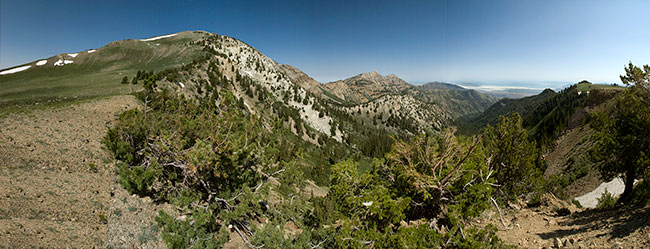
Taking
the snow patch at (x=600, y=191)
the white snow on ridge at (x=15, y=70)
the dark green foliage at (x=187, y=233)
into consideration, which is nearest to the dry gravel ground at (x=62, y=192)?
the dark green foliage at (x=187, y=233)

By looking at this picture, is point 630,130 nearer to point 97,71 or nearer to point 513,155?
point 513,155

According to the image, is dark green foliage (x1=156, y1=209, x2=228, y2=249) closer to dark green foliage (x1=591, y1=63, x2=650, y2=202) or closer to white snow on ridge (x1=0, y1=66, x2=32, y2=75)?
dark green foliage (x1=591, y1=63, x2=650, y2=202)

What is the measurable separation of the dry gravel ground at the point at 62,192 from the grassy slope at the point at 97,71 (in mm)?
10949

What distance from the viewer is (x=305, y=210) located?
1359cm

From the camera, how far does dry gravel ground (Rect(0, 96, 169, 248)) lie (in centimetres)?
929

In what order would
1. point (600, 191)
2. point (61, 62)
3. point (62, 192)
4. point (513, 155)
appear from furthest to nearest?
→ point (61, 62) → point (600, 191) → point (513, 155) → point (62, 192)

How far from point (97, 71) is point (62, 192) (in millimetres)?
66779

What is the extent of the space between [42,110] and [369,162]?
295 ft

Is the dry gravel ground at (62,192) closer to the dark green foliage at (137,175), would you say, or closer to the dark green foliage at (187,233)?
the dark green foliage at (137,175)

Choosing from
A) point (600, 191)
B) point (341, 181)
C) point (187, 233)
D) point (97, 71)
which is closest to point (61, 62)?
point (97, 71)

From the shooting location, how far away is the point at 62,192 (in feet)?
38.9

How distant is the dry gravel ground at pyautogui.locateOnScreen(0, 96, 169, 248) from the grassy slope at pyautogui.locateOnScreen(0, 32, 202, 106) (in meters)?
10.9

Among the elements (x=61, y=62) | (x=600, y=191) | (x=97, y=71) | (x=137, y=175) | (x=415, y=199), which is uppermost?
(x=61, y=62)

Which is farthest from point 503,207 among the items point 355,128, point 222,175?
point 355,128
